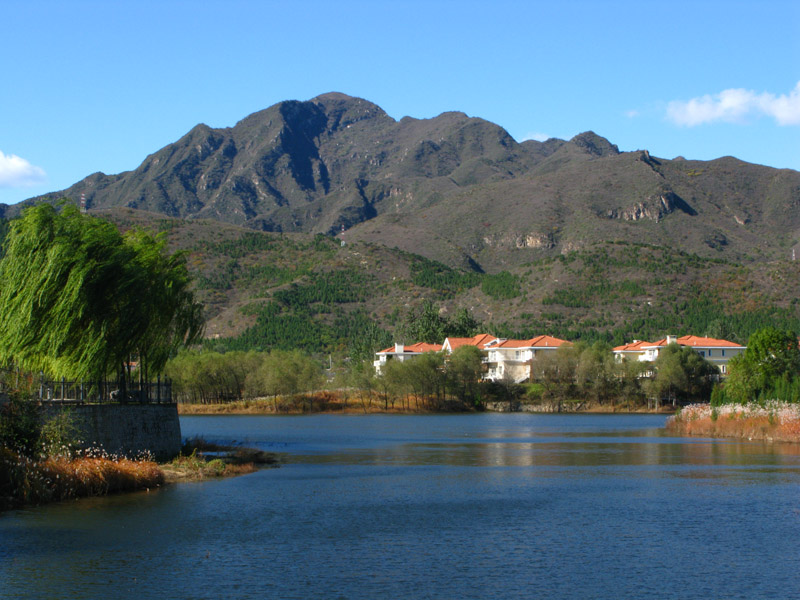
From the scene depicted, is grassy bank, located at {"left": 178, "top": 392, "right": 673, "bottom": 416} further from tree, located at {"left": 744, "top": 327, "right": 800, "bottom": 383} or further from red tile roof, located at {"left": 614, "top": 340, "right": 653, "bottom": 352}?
tree, located at {"left": 744, "top": 327, "right": 800, "bottom": 383}

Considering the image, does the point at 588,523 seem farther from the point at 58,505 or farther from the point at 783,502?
the point at 58,505

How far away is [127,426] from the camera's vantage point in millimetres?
38625

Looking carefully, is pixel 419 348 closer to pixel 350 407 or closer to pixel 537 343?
pixel 537 343

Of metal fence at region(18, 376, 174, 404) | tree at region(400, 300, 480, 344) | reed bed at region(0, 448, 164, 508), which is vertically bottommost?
reed bed at region(0, 448, 164, 508)

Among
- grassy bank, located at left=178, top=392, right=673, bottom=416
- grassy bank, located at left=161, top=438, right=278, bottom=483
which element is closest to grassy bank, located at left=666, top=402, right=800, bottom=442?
grassy bank, located at left=161, top=438, right=278, bottom=483

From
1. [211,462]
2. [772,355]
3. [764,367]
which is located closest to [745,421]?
[764,367]

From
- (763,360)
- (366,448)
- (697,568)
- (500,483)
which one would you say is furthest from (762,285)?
(697,568)

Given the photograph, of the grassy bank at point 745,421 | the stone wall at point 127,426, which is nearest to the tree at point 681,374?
the grassy bank at point 745,421

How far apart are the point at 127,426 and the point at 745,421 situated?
44.6 metres

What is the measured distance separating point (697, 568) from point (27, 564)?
1724 cm

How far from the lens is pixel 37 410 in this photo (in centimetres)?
3306

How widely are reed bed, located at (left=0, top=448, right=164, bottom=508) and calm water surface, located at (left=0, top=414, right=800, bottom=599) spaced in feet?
2.97

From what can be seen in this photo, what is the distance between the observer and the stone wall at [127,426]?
34719 millimetres

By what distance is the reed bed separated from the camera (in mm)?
30438
